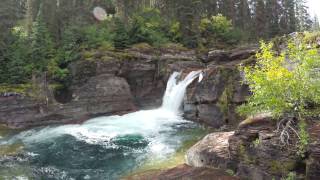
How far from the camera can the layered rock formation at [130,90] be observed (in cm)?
3256

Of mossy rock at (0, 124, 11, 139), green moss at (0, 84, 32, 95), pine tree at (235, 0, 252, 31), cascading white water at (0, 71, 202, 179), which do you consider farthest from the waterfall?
pine tree at (235, 0, 252, 31)

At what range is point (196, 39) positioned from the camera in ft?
170

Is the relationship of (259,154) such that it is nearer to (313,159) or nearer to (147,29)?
(313,159)

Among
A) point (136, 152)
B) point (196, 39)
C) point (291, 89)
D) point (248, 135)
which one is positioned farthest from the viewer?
point (196, 39)

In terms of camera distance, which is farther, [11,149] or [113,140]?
[113,140]

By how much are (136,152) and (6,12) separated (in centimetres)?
2784

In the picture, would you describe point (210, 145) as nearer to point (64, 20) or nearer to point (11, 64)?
point (11, 64)

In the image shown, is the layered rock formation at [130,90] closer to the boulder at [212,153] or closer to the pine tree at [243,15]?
the boulder at [212,153]

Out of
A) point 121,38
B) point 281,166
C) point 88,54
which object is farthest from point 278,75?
point 121,38

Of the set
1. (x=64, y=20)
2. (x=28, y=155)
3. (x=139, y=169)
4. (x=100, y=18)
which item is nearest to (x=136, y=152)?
(x=139, y=169)

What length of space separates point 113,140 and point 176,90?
1103 centimetres

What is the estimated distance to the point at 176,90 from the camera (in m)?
38.9

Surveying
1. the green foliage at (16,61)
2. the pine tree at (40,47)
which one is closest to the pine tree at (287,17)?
the pine tree at (40,47)

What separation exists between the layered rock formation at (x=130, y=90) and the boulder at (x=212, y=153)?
415 inches
